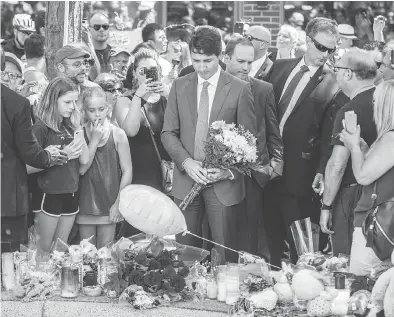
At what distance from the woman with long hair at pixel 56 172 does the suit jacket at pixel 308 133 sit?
5.34 feet

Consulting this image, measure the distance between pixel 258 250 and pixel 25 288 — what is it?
2.74 m

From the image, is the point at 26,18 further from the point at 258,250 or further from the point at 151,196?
the point at 151,196

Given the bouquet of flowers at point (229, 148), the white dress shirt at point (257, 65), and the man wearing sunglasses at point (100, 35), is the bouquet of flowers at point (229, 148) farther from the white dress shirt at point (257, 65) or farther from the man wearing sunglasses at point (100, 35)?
the man wearing sunglasses at point (100, 35)

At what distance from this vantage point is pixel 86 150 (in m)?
5.38

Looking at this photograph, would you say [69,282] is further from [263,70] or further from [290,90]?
[263,70]

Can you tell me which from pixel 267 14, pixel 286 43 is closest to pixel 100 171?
pixel 286 43

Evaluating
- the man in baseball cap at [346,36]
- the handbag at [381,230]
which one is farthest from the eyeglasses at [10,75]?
the man in baseball cap at [346,36]

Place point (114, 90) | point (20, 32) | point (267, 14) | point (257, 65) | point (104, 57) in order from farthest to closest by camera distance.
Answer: point (267, 14), point (20, 32), point (104, 57), point (257, 65), point (114, 90)

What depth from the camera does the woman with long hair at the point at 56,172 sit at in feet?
17.3

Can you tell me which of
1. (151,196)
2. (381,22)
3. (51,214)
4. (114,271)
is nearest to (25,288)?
(114,271)

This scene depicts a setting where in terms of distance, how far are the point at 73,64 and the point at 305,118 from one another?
1.77 meters

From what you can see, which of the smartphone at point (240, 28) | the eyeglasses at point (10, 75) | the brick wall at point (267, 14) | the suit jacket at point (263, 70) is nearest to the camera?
the eyeglasses at point (10, 75)

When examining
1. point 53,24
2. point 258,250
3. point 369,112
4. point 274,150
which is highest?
point 53,24

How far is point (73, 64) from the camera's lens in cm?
577
